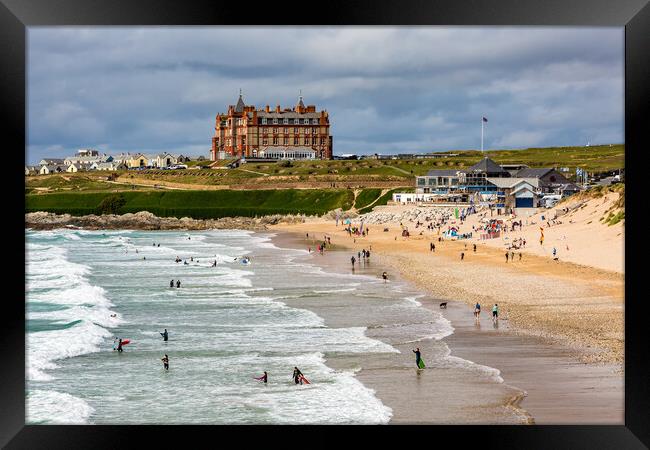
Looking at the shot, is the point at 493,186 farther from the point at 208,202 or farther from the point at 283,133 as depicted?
the point at 283,133

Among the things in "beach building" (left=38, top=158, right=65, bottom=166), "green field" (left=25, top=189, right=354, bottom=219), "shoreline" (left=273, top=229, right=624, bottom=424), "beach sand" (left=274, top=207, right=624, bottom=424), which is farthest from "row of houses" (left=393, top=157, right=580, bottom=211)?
"beach building" (left=38, top=158, right=65, bottom=166)

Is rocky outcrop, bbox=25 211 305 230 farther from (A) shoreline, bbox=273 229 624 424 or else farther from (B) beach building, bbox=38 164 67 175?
(A) shoreline, bbox=273 229 624 424

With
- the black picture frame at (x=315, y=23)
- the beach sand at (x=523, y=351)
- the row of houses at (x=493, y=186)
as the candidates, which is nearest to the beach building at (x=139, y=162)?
the row of houses at (x=493, y=186)

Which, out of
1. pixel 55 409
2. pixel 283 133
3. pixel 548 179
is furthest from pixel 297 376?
pixel 283 133

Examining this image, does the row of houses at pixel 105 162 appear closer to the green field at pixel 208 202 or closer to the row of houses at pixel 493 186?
the green field at pixel 208 202

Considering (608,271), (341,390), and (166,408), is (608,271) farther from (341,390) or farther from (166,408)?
(166,408)
